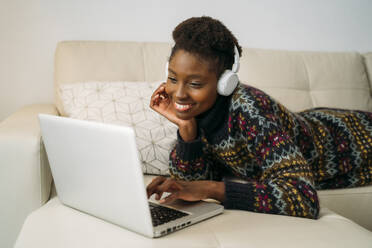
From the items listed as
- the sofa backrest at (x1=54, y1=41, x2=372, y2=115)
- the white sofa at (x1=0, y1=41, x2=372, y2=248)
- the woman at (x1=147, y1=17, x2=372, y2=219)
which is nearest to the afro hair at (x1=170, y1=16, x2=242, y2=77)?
the woman at (x1=147, y1=17, x2=372, y2=219)

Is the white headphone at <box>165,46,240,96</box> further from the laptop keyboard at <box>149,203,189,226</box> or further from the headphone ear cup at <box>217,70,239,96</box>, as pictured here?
the laptop keyboard at <box>149,203,189,226</box>

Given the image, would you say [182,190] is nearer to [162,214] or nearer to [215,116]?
[162,214]

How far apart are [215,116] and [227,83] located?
5.0 inches

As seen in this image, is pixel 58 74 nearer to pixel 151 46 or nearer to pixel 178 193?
pixel 151 46

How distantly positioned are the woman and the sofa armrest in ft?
1.28

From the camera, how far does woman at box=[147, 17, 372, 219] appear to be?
0.95 m

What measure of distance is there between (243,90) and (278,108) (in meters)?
0.12

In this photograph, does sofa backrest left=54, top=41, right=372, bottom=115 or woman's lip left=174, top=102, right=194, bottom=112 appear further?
sofa backrest left=54, top=41, right=372, bottom=115

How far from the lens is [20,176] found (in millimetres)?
1165

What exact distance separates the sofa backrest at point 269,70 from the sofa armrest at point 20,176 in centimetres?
47

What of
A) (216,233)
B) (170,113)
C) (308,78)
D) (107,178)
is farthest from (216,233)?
(308,78)

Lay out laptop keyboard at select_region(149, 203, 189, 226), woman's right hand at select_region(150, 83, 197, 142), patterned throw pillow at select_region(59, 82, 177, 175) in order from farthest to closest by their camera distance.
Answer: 1. patterned throw pillow at select_region(59, 82, 177, 175)
2. woman's right hand at select_region(150, 83, 197, 142)
3. laptop keyboard at select_region(149, 203, 189, 226)

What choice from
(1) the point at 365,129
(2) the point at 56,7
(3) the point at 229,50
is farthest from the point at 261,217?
(2) the point at 56,7

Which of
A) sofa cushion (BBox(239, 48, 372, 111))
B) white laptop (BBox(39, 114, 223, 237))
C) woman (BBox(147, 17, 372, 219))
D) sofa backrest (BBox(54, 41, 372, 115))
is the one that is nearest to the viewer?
white laptop (BBox(39, 114, 223, 237))
